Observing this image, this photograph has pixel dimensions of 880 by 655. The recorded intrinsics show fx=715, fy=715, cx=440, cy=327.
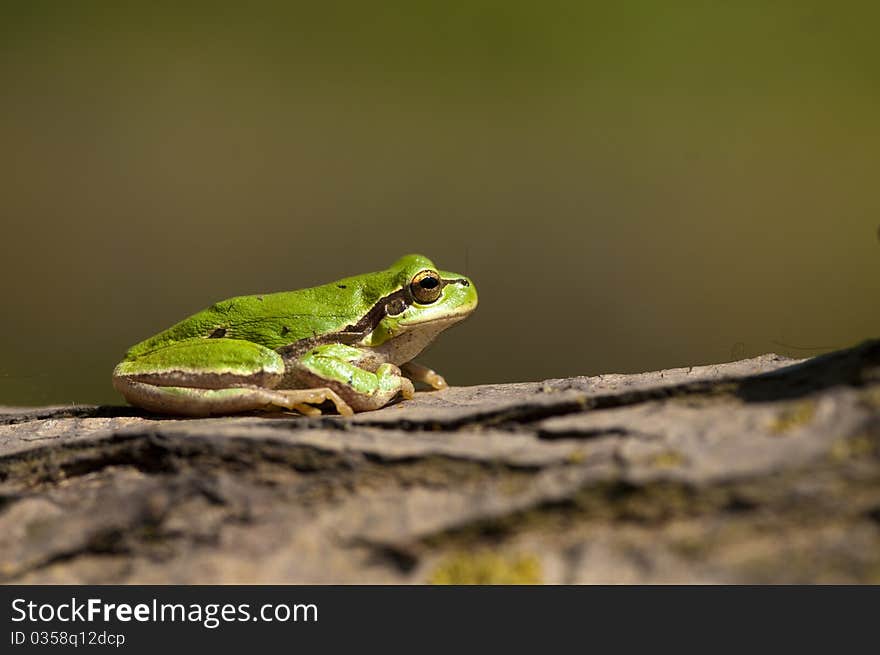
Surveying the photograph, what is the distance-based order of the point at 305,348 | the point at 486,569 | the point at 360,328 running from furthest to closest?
1. the point at 360,328
2. the point at 305,348
3. the point at 486,569

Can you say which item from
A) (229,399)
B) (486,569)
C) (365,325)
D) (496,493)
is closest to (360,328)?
(365,325)

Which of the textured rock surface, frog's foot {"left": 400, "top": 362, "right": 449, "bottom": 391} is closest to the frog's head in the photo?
frog's foot {"left": 400, "top": 362, "right": 449, "bottom": 391}

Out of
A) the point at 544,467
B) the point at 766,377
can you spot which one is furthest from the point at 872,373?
the point at 544,467

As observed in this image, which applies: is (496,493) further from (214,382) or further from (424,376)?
(424,376)

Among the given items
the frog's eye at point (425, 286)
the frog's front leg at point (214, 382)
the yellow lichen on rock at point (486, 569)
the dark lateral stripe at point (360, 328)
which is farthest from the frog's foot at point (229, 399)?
the yellow lichen on rock at point (486, 569)

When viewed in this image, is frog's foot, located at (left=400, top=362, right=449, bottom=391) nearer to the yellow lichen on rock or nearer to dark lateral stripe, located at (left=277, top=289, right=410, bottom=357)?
dark lateral stripe, located at (left=277, top=289, right=410, bottom=357)

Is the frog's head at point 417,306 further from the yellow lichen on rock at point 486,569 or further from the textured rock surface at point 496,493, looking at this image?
the yellow lichen on rock at point 486,569

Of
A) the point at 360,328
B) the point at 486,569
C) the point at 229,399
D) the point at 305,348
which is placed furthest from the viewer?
the point at 360,328

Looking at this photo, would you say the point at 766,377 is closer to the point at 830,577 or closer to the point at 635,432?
the point at 635,432
